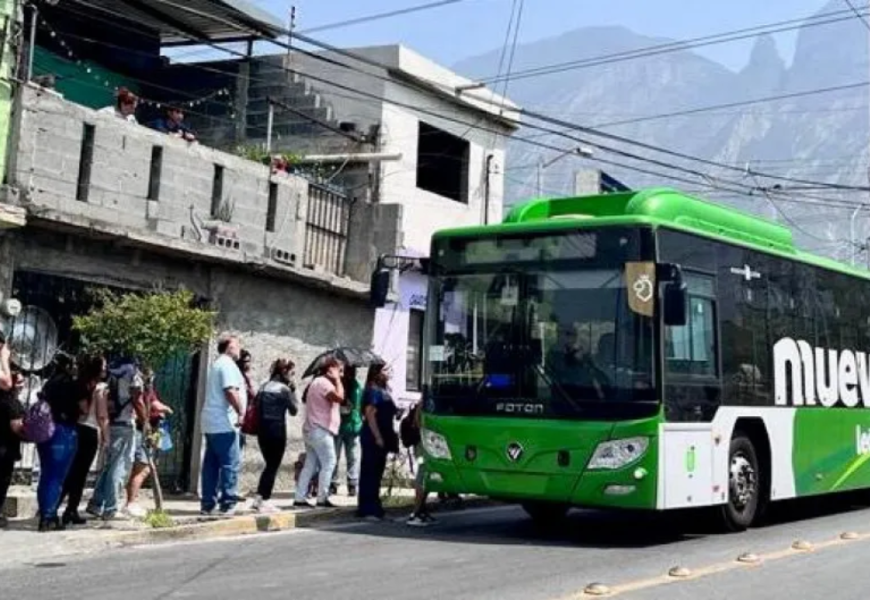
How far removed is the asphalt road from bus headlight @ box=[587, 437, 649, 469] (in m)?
0.81

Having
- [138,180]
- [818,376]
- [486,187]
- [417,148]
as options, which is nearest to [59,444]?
[138,180]

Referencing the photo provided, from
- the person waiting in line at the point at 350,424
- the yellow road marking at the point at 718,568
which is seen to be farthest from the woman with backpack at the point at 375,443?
the yellow road marking at the point at 718,568

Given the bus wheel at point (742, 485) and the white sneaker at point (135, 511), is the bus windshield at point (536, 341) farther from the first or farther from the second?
the white sneaker at point (135, 511)

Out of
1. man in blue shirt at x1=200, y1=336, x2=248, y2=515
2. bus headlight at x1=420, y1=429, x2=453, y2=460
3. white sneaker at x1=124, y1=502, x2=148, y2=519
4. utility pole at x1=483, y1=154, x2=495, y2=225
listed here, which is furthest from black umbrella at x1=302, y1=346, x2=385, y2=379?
utility pole at x1=483, y1=154, x2=495, y2=225

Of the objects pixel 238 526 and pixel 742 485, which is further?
pixel 742 485

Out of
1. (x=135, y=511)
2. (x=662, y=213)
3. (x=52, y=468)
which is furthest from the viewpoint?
(x=135, y=511)

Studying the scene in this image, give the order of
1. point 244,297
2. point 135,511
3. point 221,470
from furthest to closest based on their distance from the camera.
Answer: point 244,297 < point 221,470 < point 135,511

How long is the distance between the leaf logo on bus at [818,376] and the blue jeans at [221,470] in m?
5.96

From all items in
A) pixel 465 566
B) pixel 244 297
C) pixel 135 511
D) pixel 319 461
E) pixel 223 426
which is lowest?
pixel 465 566

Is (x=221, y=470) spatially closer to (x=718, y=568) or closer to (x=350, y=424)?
(x=350, y=424)

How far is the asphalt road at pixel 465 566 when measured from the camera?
25.0 ft

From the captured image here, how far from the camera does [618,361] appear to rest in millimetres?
9891

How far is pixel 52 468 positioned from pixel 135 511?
4.36 feet

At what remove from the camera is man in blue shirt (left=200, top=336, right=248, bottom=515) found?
10.8 metres
